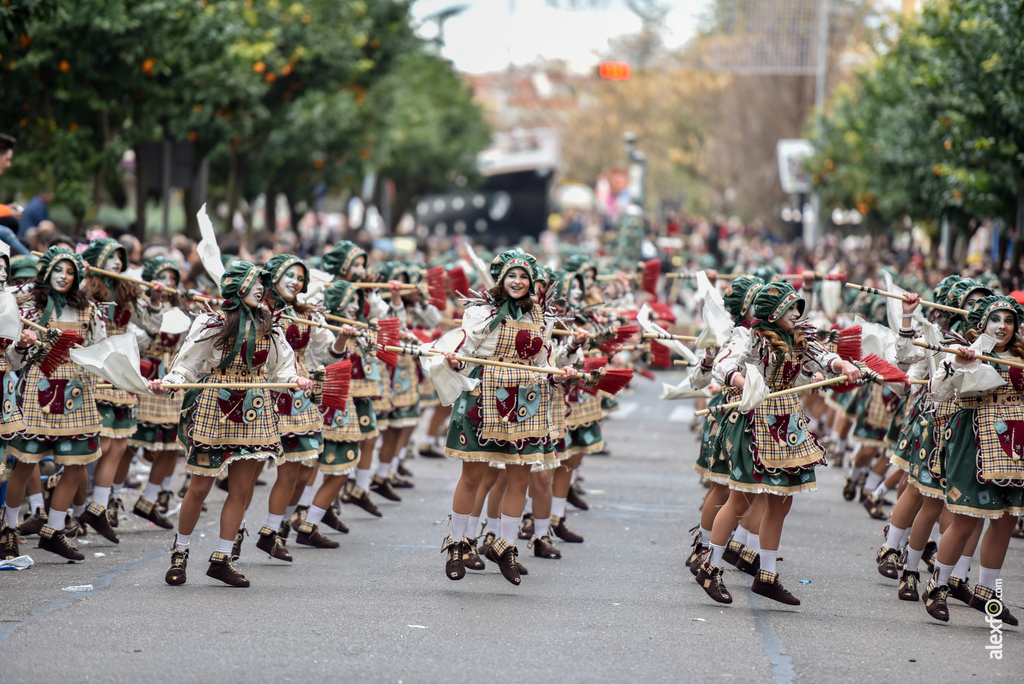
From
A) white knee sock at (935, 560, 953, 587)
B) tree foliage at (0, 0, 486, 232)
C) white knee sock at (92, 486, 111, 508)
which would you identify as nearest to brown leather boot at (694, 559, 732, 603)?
white knee sock at (935, 560, 953, 587)

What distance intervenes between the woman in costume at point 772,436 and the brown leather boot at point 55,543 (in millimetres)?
3963

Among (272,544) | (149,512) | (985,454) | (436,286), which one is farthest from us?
(436,286)

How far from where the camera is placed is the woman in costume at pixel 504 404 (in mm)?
7836

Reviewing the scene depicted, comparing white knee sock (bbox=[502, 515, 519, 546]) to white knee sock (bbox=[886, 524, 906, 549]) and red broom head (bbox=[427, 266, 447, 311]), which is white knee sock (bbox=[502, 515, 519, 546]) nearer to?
white knee sock (bbox=[886, 524, 906, 549])

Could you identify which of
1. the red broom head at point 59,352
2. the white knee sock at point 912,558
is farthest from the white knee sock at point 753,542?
the red broom head at point 59,352

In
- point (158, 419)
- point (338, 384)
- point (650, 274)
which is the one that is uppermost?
point (650, 274)

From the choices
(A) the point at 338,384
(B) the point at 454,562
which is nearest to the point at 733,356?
(B) the point at 454,562

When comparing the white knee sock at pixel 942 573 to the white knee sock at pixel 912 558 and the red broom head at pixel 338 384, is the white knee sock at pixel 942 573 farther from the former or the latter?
the red broom head at pixel 338 384

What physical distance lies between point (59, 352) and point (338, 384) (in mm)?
1757

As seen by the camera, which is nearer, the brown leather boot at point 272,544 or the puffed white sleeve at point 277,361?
the puffed white sleeve at point 277,361

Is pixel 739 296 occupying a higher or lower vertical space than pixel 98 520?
higher

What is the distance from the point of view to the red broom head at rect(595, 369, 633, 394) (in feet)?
26.3

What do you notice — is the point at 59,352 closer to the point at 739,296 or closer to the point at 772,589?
the point at 739,296

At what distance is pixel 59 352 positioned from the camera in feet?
26.0
